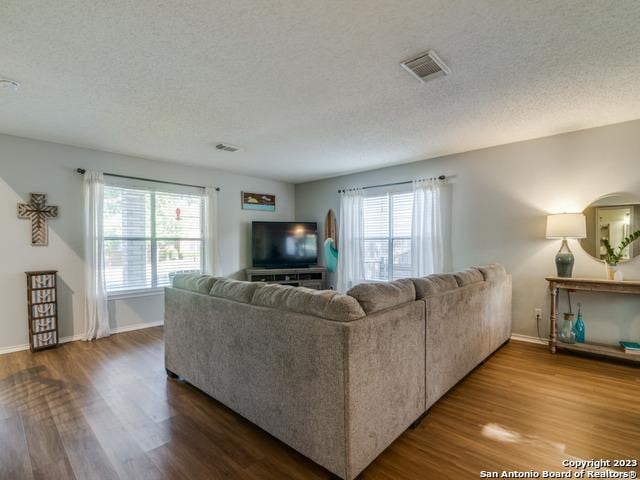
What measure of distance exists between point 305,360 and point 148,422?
1.33 metres

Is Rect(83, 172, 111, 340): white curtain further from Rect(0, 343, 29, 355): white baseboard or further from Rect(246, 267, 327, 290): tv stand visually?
Rect(246, 267, 327, 290): tv stand

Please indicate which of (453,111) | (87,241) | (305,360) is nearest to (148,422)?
(305,360)

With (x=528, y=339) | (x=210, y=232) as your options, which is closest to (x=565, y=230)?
(x=528, y=339)

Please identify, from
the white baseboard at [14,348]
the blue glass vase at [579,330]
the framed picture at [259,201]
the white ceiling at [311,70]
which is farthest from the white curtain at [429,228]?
the white baseboard at [14,348]

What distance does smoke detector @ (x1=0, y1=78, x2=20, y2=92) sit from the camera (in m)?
2.29

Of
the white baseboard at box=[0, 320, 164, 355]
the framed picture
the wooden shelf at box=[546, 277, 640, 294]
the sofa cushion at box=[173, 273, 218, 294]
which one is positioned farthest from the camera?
the framed picture

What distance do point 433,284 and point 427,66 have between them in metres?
1.52

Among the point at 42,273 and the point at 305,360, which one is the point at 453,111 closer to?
the point at 305,360

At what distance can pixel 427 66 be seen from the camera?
2145 mm

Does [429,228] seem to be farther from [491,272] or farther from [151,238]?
[151,238]

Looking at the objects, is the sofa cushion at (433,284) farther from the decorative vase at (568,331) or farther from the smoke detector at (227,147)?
the smoke detector at (227,147)

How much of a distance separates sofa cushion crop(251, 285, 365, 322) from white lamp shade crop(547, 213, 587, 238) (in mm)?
2904

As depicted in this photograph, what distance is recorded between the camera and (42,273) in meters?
3.54

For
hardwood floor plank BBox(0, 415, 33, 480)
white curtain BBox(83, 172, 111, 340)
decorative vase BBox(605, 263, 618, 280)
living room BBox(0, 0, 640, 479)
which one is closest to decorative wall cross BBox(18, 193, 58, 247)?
living room BBox(0, 0, 640, 479)
